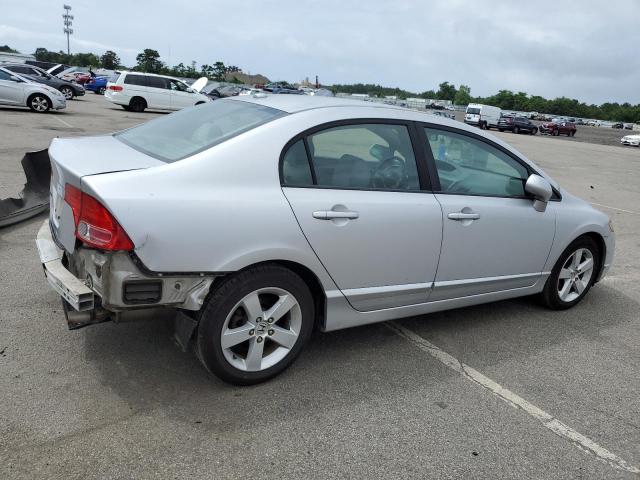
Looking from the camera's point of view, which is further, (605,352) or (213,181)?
(605,352)

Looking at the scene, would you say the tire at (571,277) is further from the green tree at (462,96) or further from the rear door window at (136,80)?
the green tree at (462,96)

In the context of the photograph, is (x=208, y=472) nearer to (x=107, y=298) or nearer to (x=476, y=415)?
(x=107, y=298)

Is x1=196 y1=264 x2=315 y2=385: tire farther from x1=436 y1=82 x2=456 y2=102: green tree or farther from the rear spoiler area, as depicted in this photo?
x1=436 y1=82 x2=456 y2=102: green tree

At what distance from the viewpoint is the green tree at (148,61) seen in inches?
3004

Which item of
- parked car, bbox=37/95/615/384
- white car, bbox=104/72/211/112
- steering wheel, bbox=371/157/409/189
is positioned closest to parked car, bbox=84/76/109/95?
white car, bbox=104/72/211/112

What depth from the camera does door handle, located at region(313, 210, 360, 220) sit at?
2.99 meters

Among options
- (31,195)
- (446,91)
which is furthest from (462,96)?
(31,195)

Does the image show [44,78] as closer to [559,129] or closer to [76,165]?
[76,165]

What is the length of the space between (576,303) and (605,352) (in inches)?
36.0

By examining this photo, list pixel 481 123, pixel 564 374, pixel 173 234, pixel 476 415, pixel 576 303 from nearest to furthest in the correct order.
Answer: pixel 173 234
pixel 476 415
pixel 564 374
pixel 576 303
pixel 481 123

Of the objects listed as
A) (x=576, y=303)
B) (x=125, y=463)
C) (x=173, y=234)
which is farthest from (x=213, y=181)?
(x=576, y=303)

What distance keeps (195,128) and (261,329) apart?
1341mm

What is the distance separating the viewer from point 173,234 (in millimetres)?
2582

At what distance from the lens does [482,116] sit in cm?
4403
